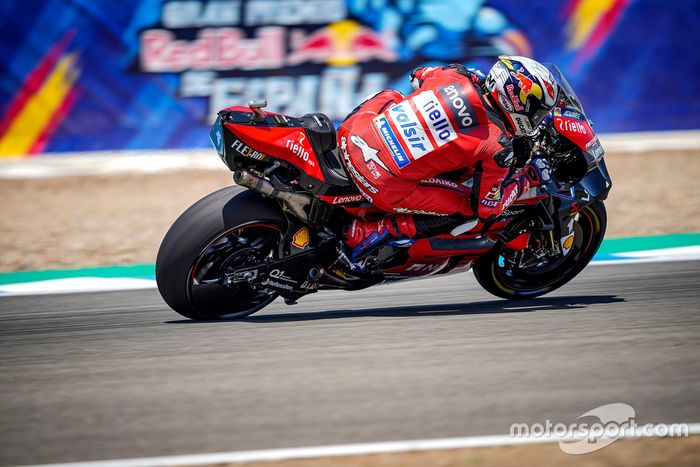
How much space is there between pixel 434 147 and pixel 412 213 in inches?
19.2

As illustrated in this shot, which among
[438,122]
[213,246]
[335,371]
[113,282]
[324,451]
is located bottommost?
[113,282]

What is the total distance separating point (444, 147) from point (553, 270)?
4.73ft

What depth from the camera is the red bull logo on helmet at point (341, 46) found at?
1288 cm

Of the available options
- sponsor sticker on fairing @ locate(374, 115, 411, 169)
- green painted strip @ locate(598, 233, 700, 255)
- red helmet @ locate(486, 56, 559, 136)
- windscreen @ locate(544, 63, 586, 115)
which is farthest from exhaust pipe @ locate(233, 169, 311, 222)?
green painted strip @ locate(598, 233, 700, 255)

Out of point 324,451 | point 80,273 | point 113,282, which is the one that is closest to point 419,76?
point 324,451

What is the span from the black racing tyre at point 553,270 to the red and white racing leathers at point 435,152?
2.24 ft

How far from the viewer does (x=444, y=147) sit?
5.43m

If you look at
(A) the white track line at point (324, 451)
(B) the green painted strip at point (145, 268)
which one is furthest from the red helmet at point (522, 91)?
(B) the green painted strip at point (145, 268)

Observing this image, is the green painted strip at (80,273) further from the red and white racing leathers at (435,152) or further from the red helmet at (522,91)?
the red helmet at (522,91)

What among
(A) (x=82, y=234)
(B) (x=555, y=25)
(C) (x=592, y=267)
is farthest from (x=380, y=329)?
(B) (x=555, y=25)

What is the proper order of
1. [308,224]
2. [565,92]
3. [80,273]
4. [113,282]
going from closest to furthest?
1. [308,224]
2. [565,92]
3. [113,282]
4. [80,273]

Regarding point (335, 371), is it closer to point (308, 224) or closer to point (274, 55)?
point (308, 224)

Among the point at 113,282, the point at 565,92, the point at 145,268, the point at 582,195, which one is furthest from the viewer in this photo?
the point at 145,268

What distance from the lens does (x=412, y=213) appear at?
572cm
